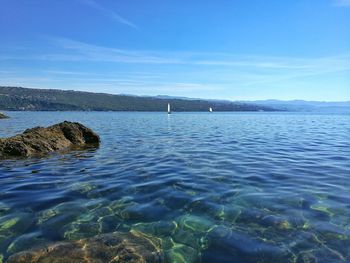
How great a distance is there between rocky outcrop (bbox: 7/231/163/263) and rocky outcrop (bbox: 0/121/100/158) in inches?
576

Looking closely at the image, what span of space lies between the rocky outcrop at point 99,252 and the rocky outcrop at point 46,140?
14630 millimetres

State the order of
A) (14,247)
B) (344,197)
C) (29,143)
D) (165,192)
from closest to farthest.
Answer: (14,247)
(344,197)
(165,192)
(29,143)

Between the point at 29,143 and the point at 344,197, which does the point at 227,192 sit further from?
the point at 29,143

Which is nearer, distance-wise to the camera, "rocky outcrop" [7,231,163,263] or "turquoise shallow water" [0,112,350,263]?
"rocky outcrop" [7,231,163,263]

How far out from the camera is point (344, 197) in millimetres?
10766

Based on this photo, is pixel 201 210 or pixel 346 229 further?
pixel 201 210

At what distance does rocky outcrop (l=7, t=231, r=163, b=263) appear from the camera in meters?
6.61

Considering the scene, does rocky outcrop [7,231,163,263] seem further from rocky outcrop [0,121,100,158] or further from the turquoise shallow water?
rocky outcrop [0,121,100,158]

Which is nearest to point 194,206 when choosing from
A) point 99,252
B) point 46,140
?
point 99,252

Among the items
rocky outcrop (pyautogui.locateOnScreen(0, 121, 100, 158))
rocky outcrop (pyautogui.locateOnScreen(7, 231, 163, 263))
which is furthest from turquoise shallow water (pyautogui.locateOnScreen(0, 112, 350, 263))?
rocky outcrop (pyautogui.locateOnScreen(0, 121, 100, 158))

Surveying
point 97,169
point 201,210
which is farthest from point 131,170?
point 201,210

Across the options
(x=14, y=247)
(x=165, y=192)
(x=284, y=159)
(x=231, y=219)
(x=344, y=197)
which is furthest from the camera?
(x=284, y=159)

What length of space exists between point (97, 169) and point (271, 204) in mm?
8799

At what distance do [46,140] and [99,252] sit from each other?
17602mm
